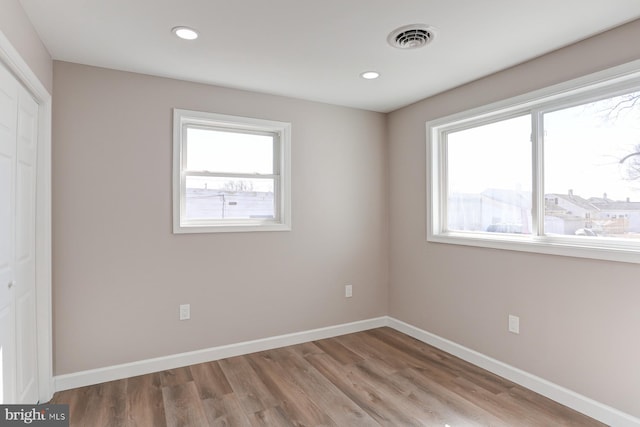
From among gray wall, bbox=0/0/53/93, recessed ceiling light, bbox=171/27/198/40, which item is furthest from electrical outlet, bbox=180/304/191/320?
recessed ceiling light, bbox=171/27/198/40

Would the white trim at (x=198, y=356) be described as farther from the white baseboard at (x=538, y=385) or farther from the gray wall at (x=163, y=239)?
the white baseboard at (x=538, y=385)

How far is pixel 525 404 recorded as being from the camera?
239 centimetres

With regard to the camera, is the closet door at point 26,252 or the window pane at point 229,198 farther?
the window pane at point 229,198

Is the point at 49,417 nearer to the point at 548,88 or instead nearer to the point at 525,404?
the point at 525,404

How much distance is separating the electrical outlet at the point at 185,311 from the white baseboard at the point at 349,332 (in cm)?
31

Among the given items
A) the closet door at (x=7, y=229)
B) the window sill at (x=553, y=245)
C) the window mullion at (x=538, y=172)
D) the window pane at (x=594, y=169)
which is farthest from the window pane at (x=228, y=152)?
the window pane at (x=594, y=169)

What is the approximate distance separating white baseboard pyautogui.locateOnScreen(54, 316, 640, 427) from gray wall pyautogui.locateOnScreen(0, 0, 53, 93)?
2116 millimetres

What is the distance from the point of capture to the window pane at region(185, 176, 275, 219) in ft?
10.4

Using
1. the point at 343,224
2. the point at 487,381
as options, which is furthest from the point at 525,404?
the point at 343,224

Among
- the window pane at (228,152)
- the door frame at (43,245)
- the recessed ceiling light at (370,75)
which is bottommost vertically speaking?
the door frame at (43,245)

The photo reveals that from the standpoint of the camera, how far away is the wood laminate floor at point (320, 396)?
2.24m

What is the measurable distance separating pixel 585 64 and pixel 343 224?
2357 mm

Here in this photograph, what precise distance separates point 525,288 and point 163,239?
286 centimetres

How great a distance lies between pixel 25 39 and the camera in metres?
1.97
